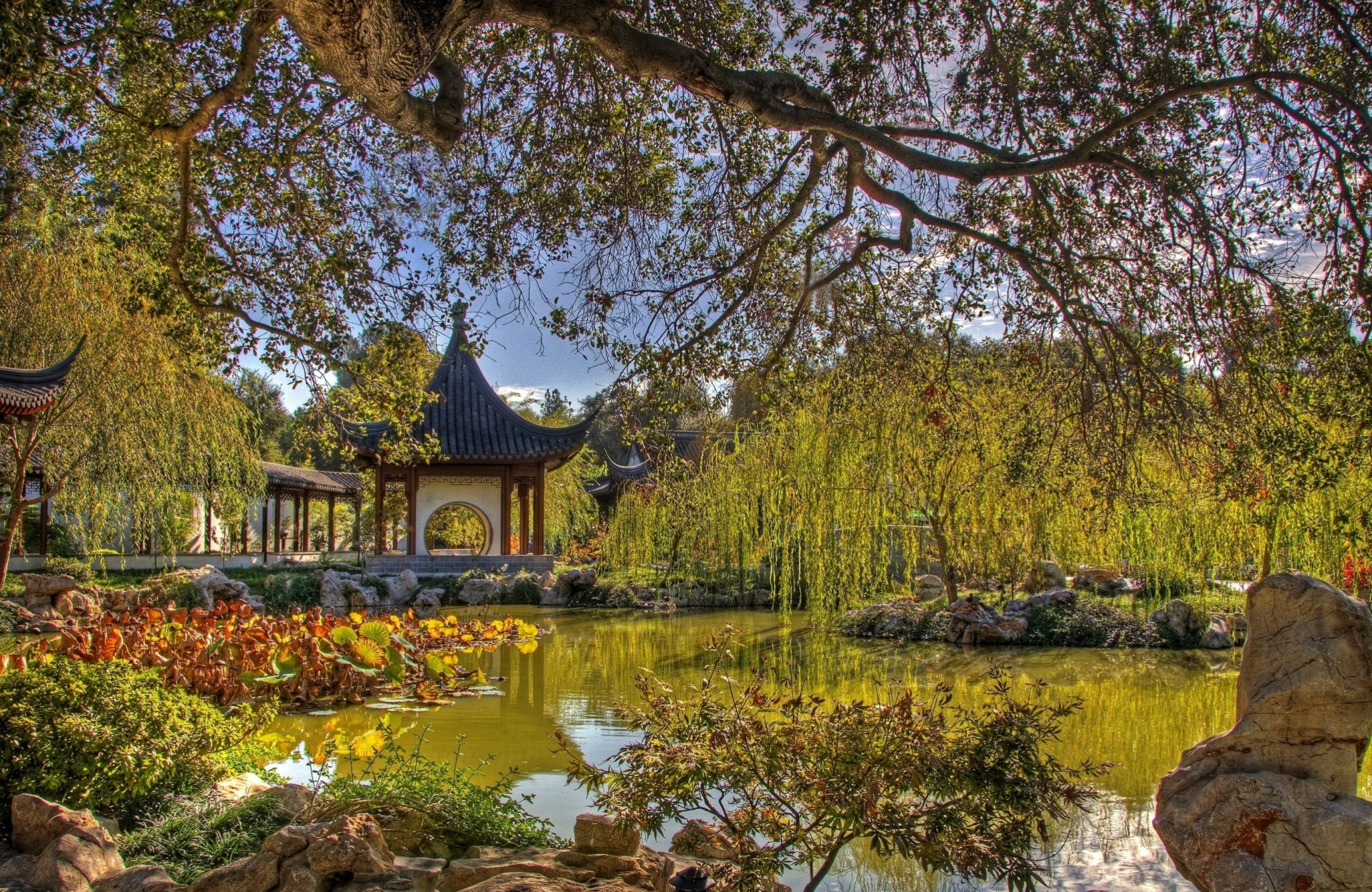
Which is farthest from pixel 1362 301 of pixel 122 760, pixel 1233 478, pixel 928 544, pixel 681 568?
pixel 681 568

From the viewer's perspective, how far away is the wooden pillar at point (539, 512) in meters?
17.8

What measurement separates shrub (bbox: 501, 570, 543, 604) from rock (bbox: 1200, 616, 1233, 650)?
33.1ft

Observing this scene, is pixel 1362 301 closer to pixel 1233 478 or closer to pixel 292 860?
pixel 1233 478

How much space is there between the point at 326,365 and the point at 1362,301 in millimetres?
4041

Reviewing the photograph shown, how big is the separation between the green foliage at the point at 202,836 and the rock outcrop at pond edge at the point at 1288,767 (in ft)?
9.25

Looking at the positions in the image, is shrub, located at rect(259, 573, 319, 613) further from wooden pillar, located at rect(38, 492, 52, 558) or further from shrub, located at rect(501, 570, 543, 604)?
shrub, located at rect(501, 570, 543, 604)

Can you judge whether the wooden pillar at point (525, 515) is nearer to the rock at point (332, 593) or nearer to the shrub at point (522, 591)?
the shrub at point (522, 591)

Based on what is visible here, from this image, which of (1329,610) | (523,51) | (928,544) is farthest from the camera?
(928,544)

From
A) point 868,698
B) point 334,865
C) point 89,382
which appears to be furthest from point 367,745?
point 89,382

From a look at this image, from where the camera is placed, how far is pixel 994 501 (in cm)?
1086

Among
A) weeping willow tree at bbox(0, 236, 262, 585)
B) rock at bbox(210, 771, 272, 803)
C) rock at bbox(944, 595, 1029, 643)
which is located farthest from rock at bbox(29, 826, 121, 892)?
rock at bbox(944, 595, 1029, 643)

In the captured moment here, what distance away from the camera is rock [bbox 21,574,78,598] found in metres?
10.9

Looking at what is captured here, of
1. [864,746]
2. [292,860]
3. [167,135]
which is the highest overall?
[167,135]

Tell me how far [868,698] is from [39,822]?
5.09 m
